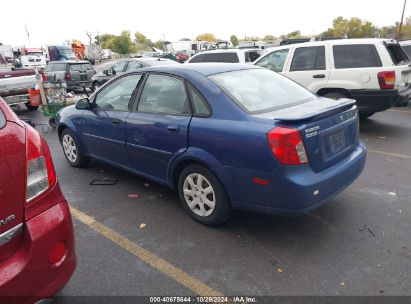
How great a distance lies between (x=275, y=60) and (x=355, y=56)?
2.05m

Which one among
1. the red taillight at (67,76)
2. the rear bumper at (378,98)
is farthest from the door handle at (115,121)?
the red taillight at (67,76)

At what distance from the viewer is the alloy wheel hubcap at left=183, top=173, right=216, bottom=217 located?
348 cm

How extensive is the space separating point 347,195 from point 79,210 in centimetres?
319

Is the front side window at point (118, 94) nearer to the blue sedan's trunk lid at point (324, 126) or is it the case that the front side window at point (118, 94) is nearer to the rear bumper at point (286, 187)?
the rear bumper at point (286, 187)

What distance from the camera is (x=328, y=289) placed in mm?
2660

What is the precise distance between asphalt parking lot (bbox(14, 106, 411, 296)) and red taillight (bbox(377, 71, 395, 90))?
2614 mm

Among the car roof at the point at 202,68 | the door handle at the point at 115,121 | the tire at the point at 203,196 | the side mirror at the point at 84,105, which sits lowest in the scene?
the tire at the point at 203,196

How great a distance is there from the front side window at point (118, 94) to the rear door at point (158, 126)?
258mm

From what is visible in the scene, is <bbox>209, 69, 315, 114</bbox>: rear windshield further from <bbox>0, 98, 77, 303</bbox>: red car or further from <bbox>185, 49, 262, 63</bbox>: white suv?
<bbox>185, 49, 262, 63</bbox>: white suv

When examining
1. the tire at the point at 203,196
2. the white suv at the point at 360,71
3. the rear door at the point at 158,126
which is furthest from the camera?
the white suv at the point at 360,71

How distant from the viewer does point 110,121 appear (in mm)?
4402

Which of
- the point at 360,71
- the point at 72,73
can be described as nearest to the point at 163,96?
the point at 360,71

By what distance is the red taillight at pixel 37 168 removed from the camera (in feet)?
→ 6.63

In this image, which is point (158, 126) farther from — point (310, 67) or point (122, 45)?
point (122, 45)
